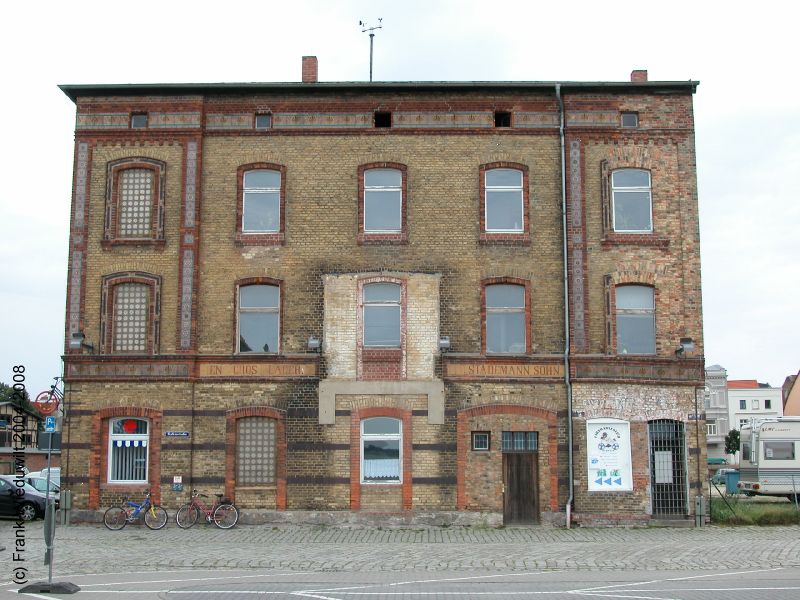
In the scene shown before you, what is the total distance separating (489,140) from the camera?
25969 mm

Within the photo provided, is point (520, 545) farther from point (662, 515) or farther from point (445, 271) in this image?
point (445, 271)

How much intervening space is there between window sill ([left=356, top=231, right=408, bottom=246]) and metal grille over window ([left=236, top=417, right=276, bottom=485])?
5.40m

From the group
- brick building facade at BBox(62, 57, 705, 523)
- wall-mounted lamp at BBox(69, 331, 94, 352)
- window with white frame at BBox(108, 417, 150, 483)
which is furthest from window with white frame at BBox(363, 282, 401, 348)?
wall-mounted lamp at BBox(69, 331, 94, 352)

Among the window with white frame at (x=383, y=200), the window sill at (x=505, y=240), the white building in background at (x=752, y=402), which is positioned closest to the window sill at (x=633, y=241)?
the window sill at (x=505, y=240)

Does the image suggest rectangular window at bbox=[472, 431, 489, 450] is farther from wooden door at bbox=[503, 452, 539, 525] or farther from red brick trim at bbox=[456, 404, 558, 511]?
wooden door at bbox=[503, 452, 539, 525]

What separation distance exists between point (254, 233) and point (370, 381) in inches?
203

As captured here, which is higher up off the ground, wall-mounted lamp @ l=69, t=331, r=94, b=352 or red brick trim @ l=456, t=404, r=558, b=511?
wall-mounted lamp @ l=69, t=331, r=94, b=352

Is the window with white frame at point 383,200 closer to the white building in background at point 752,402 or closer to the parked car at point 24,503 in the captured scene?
the parked car at point 24,503

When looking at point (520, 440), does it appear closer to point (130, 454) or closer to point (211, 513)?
point (211, 513)

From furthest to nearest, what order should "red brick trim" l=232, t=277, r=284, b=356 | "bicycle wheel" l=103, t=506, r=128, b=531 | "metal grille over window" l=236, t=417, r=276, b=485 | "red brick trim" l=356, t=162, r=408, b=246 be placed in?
"red brick trim" l=356, t=162, r=408, b=246 → "red brick trim" l=232, t=277, r=284, b=356 → "metal grille over window" l=236, t=417, r=276, b=485 → "bicycle wheel" l=103, t=506, r=128, b=531

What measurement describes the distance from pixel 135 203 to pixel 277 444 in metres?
7.71

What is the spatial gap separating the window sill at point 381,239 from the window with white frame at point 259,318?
8.71ft

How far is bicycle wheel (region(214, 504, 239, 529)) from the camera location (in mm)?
24219

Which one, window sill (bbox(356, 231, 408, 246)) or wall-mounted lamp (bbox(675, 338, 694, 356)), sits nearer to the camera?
wall-mounted lamp (bbox(675, 338, 694, 356))
